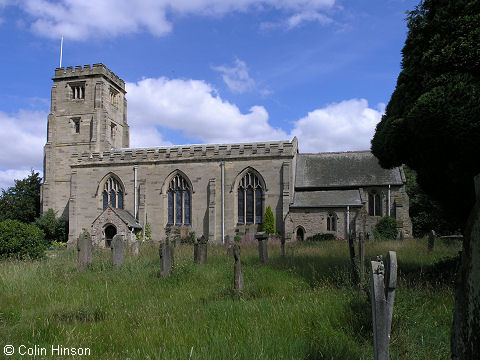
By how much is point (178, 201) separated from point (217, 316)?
2433cm

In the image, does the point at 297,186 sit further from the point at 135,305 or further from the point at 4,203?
the point at 4,203

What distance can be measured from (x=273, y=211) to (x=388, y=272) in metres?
24.1

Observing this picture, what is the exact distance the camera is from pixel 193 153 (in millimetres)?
29172

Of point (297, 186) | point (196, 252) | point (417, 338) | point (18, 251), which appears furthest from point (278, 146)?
point (417, 338)

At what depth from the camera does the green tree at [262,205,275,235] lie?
26297 mm

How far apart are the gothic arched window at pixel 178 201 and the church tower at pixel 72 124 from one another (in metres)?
8.33

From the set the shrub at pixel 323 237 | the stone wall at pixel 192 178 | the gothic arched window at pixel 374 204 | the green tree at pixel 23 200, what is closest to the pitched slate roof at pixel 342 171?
the gothic arched window at pixel 374 204

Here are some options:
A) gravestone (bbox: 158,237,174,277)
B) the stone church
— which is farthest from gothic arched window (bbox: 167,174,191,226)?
gravestone (bbox: 158,237,174,277)

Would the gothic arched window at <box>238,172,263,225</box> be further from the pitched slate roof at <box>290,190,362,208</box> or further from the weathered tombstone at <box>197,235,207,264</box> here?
the weathered tombstone at <box>197,235,207,264</box>

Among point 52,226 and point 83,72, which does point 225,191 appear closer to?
point 52,226

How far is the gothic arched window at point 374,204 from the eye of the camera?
89.7 feet

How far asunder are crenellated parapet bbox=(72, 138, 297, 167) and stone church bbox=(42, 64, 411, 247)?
7cm

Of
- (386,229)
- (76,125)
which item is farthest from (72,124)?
(386,229)

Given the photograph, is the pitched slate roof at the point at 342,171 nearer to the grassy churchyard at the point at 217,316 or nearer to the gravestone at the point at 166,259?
the grassy churchyard at the point at 217,316
